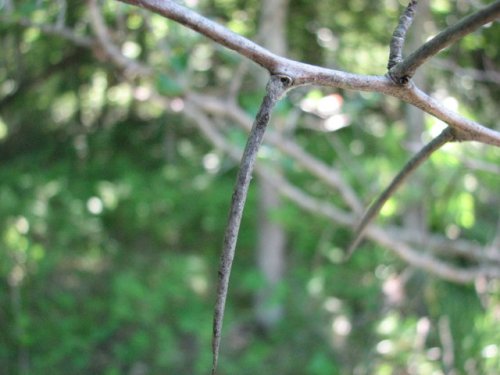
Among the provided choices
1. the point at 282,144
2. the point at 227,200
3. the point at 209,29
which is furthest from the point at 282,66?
the point at 227,200

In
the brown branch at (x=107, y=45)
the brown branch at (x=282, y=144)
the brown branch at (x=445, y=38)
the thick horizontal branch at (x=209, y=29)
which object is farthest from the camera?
the brown branch at (x=282, y=144)

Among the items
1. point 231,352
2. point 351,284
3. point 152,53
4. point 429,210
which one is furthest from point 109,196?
point 429,210

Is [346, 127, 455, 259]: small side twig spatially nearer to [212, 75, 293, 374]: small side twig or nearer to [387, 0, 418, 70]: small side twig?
[387, 0, 418, 70]: small side twig

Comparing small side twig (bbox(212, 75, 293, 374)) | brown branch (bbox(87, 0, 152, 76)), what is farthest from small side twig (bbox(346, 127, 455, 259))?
brown branch (bbox(87, 0, 152, 76))

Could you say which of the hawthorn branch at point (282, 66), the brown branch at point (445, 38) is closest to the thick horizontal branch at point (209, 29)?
the hawthorn branch at point (282, 66)

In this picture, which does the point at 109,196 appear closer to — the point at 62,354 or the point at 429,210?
the point at 62,354

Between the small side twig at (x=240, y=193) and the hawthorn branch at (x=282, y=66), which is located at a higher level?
the hawthorn branch at (x=282, y=66)

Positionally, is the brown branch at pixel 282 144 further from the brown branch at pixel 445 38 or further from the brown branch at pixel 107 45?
the brown branch at pixel 445 38
